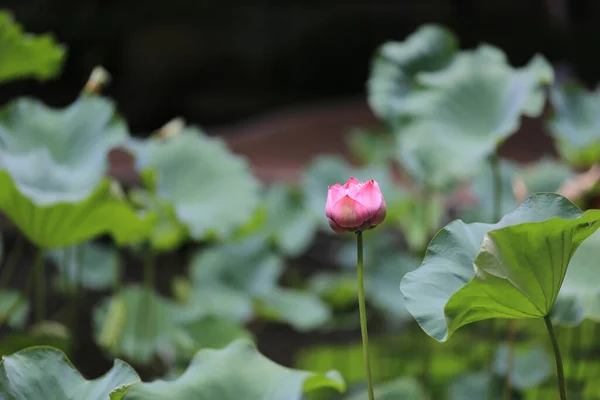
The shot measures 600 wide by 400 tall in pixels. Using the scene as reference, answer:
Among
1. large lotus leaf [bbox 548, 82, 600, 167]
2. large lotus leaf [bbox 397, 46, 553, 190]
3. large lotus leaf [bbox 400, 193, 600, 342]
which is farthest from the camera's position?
large lotus leaf [bbox 548, 82, 600, 167]

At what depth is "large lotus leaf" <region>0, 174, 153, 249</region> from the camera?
33.8 inches

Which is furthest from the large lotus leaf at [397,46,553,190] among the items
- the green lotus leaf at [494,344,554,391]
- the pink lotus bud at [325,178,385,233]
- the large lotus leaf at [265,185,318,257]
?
the large lotus leaf at [265,185,318,257]

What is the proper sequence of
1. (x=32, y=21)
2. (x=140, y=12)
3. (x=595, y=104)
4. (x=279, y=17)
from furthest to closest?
(x=279, y=17) < (x=140, y=12) < (x=32, y=21) < (x=595, y=104)

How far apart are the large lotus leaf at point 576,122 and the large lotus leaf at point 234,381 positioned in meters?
0.87

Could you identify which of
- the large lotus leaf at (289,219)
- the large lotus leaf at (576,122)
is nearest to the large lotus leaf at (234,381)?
the large lotus leaf at (576,122)

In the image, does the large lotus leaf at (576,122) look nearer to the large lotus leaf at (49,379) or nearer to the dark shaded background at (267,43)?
the large lotus leaf at (49,379)

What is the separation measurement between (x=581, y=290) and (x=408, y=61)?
22.3 inches

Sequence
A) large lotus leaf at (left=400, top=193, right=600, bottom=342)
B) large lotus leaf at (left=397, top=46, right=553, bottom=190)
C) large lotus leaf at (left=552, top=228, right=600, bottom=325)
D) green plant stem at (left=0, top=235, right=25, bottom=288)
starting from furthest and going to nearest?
green plant stem at (left=0, top=235, right=25, bottom=288), large lotus leaf at (left=397, top=46, right=553, bottom=190), large lotus leaf at (left=552, top=228, right=600, bottom=325), large lotus leaf at (left=400, top=193, right=600, bottom=342)

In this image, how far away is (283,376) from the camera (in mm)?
588

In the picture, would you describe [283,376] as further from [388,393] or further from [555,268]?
[388,393]

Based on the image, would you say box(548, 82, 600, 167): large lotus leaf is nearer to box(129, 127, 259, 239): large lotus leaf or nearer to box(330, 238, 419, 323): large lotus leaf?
box(330, 238, 419, 323): large lotus leaf

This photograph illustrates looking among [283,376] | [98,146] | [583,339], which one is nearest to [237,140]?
[583,339]

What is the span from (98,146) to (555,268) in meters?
0.73

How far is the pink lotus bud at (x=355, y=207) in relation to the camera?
0.51 m
